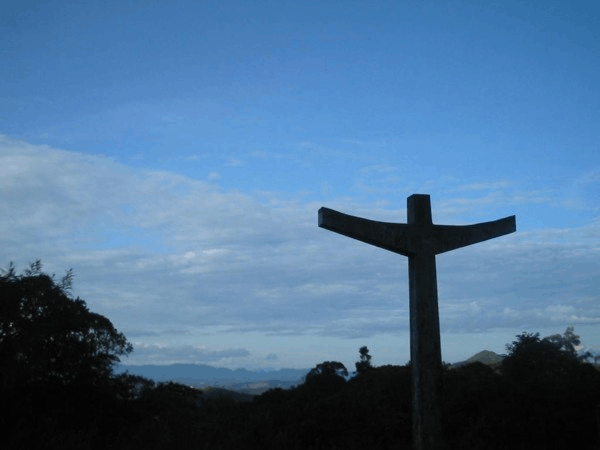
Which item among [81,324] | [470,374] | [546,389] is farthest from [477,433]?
[81,324]

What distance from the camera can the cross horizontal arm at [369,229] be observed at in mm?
8469

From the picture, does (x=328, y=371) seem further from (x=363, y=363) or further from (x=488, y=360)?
(x=488, y=360)

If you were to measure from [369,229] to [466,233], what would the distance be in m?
1.62

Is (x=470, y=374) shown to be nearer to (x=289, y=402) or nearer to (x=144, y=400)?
(x=289, y=402)

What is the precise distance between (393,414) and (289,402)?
3102mm

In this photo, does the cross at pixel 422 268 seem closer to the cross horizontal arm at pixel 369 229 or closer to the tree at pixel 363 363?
the cross horizontal arm at pixel 369 229

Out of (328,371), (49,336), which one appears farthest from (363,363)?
(49,336)

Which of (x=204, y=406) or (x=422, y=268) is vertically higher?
(x=422, y=268)

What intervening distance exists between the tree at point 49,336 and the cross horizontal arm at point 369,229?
262 inches

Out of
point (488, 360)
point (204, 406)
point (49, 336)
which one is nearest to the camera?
point (49, 336)

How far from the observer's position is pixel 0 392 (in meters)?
11.1

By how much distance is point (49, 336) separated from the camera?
1320 cm

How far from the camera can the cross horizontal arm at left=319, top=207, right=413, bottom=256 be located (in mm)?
8469

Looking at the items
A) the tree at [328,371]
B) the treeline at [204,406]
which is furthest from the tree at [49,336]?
the tree at [328,371]
